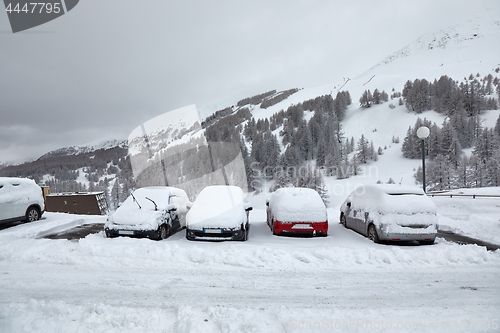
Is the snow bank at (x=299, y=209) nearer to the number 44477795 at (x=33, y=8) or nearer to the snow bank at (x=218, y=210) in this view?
the snow bank at (x=218, y=210)

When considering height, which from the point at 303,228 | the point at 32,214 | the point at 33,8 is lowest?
the point at 303,228

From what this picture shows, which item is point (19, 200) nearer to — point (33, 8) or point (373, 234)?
point (33, 8)

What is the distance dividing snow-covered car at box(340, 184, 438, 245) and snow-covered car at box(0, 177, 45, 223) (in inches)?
481

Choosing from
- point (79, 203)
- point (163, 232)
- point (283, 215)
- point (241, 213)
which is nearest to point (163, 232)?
point (163, 232)

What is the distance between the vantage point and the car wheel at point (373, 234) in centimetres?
804

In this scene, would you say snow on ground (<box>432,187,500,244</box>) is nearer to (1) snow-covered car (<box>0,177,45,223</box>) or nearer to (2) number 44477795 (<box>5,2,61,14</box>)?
(2) number 44477795 (<box>5,2,61,14</box>)

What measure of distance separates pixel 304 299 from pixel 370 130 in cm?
8312

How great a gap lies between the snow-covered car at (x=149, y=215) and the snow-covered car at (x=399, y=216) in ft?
20.6

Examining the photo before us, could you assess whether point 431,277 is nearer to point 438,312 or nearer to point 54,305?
point 438,312

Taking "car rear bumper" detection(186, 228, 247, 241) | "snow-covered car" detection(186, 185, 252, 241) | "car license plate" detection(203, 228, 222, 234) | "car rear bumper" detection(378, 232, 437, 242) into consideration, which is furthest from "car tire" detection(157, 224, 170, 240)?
"car rear bumper" detection(378, 232, 437, 242)

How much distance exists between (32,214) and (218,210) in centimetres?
793

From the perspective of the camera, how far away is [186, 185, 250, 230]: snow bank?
26.3 ft

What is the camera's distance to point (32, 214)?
10.9 meters

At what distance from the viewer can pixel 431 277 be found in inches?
207
